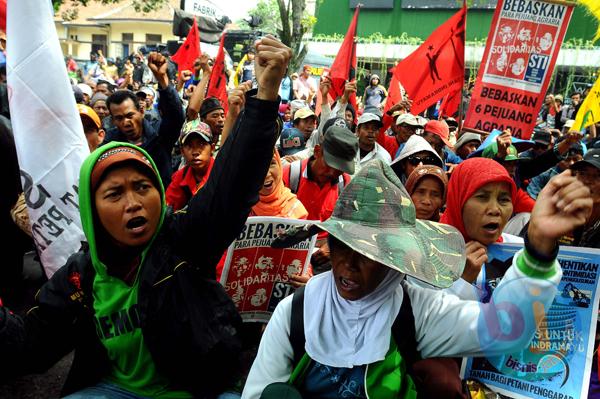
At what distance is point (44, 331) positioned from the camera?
1.95 meters

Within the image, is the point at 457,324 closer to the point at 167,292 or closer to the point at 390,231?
the point at 390,231

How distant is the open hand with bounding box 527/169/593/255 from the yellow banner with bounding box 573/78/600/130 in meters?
4.11

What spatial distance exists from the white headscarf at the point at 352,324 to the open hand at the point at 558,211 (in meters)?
0.49

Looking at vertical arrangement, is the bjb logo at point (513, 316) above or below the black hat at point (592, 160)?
below

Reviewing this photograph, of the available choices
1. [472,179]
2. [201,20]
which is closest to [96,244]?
[472,179]

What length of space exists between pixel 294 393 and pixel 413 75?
5052 millimetres

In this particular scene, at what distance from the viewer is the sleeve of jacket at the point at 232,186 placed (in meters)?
1.69

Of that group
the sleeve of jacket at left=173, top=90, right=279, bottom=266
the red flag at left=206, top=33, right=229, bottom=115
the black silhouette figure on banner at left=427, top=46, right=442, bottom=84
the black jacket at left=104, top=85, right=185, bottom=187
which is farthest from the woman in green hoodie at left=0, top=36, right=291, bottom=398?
the black silhouette figure on banner at left=427, top=46, right=442, bottom=84

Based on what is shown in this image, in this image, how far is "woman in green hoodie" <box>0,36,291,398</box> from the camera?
1.79 metres

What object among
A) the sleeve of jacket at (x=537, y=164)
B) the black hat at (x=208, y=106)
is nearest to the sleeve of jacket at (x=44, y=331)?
the black hat at (x=208, y=106)

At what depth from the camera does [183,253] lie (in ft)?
6.31

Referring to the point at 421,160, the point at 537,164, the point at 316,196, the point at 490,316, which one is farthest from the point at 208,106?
the point at 490,316

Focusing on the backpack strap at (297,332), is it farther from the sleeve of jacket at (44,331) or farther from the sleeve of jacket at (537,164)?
the sleeve of jacket at (537,164)

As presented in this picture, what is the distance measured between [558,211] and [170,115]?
10.8 ft
